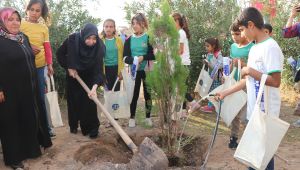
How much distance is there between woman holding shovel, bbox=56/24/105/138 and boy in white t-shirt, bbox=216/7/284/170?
2428 millimetres

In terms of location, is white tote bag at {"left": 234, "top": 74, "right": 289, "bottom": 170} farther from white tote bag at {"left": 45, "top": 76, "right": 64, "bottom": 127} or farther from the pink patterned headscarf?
white tote bag at {"left": 45, "top": 76, "right": 64, "bottom": 127}

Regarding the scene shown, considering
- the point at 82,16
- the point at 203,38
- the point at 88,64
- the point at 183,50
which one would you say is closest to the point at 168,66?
the point at 88,64

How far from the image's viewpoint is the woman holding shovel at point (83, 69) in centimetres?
523

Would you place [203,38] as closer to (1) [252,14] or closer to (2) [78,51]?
(2) [78,51]

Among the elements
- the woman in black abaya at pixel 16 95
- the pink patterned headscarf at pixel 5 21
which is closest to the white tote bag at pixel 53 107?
the woman in black abaya at pixel 16 95

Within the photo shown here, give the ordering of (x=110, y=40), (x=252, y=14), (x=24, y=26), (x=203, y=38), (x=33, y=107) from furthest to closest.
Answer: (x=203, y=38), (x=110, y=40), (x=24, y=26), (x=33, y=107), (x=252, y=14)

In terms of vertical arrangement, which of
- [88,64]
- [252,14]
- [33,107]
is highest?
[252,14]

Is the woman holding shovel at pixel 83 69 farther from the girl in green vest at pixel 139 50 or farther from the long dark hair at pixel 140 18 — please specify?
the long dark hair at pixel 140 18

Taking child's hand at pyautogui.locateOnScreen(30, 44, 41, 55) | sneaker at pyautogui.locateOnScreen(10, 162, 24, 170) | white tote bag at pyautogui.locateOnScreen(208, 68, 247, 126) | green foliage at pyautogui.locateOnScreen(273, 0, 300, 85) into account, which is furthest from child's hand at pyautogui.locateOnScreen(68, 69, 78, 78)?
green foliage at pyautogui.locateOnScreen(273, 0, 300, 85)

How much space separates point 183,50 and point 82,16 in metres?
3.25

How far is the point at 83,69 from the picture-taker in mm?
5332

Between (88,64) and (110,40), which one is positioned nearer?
(88,64)

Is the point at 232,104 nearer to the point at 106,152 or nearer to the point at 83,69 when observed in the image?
the point at 106,152

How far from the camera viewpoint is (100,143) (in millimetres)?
5164
